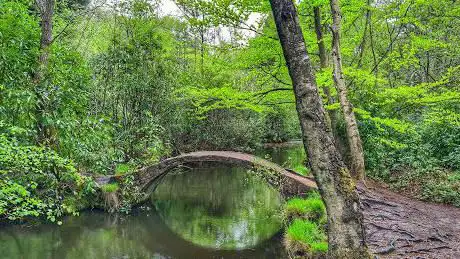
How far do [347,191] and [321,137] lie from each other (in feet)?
2.41

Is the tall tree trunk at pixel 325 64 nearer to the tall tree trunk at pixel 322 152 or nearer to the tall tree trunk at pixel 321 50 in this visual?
the tall tree trunk at pixel 321 50

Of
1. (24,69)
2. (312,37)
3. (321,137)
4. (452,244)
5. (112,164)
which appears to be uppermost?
(312,37)

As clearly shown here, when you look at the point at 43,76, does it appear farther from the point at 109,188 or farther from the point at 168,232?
the point at 168,232

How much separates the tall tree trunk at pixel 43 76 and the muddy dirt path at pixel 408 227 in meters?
6.42

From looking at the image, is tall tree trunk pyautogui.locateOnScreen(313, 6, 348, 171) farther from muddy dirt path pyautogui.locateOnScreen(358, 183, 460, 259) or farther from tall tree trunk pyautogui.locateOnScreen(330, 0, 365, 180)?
muddy dirt path pyautogui.locateOnScreen(358, 183, 460, 259)

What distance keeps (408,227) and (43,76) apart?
25.9 ft

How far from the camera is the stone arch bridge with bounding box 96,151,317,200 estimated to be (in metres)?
9.44

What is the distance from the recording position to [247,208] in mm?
12930

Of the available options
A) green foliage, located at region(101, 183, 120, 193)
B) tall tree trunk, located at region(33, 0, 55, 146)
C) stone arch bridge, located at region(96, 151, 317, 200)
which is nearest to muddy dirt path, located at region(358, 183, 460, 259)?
stone arch bridge, located at region(96, 151, 317, 200)

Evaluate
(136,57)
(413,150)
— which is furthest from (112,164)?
(413,150)

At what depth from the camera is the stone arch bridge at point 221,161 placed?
944 cm

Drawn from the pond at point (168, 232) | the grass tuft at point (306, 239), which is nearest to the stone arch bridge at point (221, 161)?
the pond at point (168, 232)

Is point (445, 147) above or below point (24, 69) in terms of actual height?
below

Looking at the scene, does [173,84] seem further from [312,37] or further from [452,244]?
[452,244]
